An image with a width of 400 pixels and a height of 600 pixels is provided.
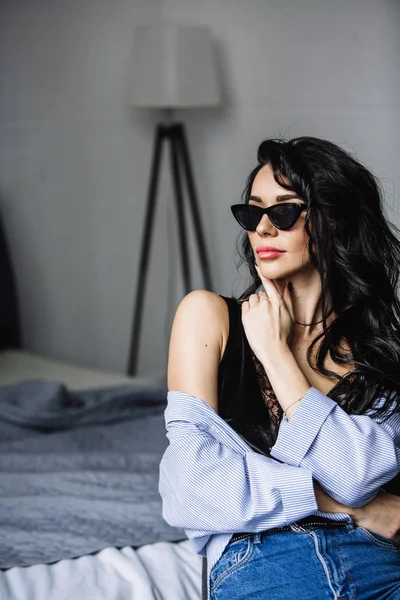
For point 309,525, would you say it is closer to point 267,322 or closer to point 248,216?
point 267,322

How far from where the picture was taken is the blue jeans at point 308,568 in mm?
1336

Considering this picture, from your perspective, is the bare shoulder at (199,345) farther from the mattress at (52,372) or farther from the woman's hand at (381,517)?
the mattress at (52,372)

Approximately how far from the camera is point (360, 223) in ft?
5.31

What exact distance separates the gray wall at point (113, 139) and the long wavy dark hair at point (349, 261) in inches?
75.4

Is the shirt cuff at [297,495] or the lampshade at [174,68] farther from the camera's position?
the lampshade at [174,68]

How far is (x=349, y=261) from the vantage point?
5.26ft

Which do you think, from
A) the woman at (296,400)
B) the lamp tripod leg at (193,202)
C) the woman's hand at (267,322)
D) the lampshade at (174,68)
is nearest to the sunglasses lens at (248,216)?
the woman at (296,400)

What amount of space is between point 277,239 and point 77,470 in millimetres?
1124

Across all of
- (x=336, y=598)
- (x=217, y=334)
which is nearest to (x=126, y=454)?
(x=217, y=334)

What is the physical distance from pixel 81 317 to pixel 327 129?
1.54m

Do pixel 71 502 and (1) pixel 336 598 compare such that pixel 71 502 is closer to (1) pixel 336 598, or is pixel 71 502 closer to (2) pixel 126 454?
(2) pixel 126 454

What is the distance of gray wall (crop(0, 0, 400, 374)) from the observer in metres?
3.66

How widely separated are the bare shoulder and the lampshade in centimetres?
231

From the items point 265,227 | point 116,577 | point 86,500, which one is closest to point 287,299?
point 265,227
